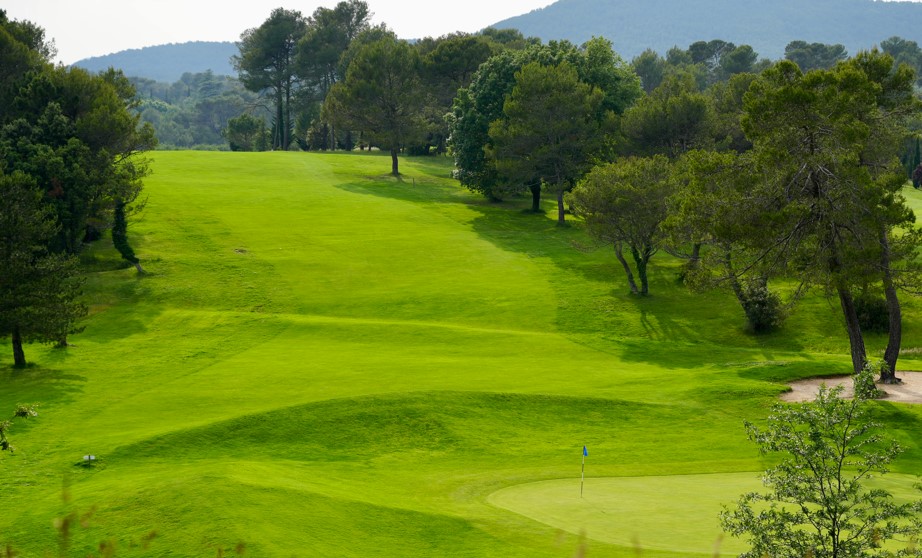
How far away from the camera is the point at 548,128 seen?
85.9 m

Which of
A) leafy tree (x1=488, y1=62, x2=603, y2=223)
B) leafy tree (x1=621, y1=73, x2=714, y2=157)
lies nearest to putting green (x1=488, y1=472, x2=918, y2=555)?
leafy tree (x1=488, y1=62, x2=603, y2=223)

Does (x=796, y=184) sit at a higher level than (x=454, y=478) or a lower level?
higher

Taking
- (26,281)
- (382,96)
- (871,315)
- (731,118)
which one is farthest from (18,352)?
(731,118)

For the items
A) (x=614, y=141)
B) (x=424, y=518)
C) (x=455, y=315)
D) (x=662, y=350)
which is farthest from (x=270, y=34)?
(x=424, y=518)

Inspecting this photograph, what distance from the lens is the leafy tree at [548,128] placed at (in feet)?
282

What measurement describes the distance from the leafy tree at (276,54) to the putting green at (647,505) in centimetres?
13464

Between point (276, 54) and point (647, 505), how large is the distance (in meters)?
146

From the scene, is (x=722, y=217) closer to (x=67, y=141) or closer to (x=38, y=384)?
(x=38, y=384)

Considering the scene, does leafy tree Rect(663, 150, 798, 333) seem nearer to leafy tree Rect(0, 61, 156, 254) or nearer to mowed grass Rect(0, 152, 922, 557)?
mowed grass Rect(0, 152, 922, 557)

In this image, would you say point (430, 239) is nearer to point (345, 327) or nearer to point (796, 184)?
point (345, 327)

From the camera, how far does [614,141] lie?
286 feet

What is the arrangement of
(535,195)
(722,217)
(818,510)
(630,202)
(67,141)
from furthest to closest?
(535,195), (67,141), (630,202), (722,217), (818,510)

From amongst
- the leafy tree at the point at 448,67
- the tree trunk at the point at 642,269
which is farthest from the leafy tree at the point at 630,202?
the leafy tree at the point at 448,67

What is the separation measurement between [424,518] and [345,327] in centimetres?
3345
